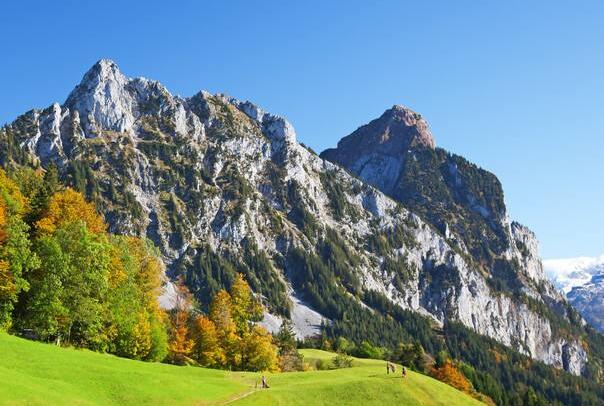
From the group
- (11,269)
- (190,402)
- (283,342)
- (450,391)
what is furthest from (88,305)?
(283,342)

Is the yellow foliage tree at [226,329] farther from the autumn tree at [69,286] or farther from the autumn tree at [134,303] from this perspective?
the autumn tree at [69,286]

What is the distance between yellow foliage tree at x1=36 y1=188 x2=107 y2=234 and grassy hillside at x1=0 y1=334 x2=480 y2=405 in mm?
20392

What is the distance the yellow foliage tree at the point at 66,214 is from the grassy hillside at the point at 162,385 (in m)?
20.4

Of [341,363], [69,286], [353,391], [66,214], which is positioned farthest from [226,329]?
[341,363]

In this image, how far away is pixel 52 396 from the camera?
5031cm

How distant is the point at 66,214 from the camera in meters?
89.6

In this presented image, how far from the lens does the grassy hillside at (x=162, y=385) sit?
53.8 m

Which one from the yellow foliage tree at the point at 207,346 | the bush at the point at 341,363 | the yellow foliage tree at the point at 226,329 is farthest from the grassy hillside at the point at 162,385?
the bush at the point at 341,363

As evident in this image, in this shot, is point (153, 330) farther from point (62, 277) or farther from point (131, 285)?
point (62, 277)

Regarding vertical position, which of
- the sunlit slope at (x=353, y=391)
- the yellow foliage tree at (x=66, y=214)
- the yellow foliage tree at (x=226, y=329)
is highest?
the yellow foliage tree at (x=66, y=214)

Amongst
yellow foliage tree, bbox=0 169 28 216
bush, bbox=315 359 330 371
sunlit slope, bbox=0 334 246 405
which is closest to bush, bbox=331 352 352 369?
bush, bbox=315 359 330 371

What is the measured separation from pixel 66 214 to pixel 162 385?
37139 millimetres

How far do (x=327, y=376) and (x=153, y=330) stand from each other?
3131 cm

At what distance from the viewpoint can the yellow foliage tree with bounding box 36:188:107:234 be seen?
85.6 meters
